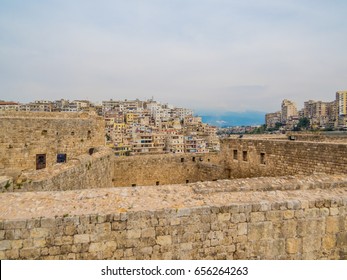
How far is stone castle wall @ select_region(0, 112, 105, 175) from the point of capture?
1305cm

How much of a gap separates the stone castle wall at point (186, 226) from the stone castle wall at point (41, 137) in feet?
30.1

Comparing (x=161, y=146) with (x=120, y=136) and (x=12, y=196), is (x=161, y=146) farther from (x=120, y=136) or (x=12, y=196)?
(x=12, y=196)

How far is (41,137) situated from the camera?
45.1 ft

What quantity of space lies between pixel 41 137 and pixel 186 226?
1133 cm

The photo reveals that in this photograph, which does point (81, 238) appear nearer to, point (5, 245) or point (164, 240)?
point (5, 245)

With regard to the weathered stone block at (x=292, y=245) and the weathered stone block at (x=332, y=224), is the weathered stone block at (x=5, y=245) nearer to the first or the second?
the weathered stone block at (x=292, y=245)

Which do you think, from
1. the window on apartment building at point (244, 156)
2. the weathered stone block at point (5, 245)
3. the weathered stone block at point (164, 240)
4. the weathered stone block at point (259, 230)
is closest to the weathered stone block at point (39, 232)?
the weathered stone block at point (5, 245)

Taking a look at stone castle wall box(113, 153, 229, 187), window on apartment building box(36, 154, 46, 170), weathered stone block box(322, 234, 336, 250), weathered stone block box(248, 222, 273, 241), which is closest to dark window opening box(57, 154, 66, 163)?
window on apartment building box(36, 154, 46, 170)

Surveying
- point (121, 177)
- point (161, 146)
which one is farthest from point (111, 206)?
point (161, 146)

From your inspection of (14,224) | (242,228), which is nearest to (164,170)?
(242,228)

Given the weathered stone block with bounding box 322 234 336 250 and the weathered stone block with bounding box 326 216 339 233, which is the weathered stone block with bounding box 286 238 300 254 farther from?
the weathered stone block with bounding box 326 216 339 233

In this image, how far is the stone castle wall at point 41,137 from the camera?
1305 centimetres

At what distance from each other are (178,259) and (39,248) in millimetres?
2245

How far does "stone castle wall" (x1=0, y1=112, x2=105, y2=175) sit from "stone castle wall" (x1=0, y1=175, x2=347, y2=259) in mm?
9172
